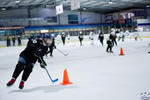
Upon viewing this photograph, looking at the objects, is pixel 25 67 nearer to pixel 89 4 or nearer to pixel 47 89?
pixel 47 89

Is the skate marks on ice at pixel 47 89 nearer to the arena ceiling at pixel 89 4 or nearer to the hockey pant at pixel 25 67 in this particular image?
the hockey pant at pixel 25 67

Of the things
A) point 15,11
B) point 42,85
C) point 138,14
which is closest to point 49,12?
point 15,11

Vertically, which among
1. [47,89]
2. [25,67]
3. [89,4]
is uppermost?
[89,4]

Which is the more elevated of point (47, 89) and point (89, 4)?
point (89, 4)

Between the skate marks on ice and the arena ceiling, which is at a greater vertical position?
the arena ceiling

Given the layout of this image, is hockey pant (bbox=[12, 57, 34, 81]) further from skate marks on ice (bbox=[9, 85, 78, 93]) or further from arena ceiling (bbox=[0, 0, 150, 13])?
arena ceiling (bbox=[0, 0, 150, 13])

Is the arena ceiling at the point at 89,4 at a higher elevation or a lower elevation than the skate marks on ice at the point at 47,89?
higher

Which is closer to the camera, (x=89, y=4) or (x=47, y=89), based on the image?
(x=47, y=89)

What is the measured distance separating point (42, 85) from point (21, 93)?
614 millimetres

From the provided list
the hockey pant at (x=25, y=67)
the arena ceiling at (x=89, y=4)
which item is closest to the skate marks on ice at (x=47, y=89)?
the hockey pant at (x=25, y=67)

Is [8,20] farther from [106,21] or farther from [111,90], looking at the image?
[111,90]

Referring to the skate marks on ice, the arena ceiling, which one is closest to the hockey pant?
the skate marks on ice

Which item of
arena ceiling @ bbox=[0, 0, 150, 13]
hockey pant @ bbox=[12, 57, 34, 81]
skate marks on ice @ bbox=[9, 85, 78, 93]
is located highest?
arena ceiling @ bbox=[0, 0, 150, 13]

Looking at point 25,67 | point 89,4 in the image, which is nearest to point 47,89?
point 25,67
